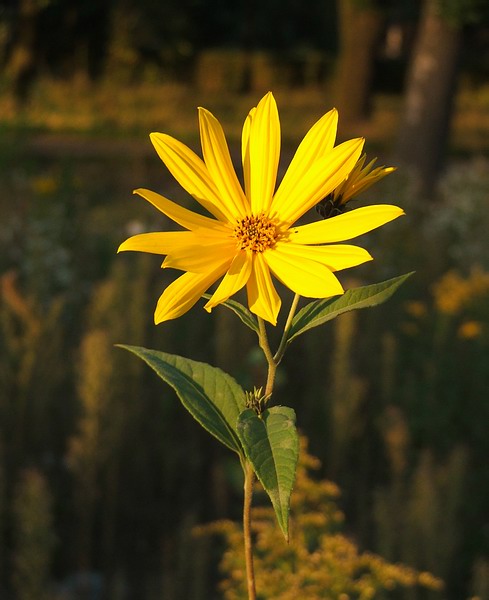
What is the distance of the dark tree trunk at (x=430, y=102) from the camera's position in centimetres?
1113

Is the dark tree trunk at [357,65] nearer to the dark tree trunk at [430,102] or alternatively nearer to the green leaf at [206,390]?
the dark tree trunk at [430,102]

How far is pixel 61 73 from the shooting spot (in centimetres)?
2142

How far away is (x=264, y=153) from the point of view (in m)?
1.20

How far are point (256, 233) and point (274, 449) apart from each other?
0.24 metres

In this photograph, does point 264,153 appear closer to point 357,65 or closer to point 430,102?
point 430,102

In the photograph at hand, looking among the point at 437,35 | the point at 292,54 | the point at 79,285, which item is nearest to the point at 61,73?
the point at 292,54

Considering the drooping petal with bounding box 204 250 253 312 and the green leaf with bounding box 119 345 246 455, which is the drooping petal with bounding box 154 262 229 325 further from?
the green leaf with bounding box 119 345 246 455

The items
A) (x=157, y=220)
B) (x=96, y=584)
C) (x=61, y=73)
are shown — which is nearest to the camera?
(x=96, y=584)

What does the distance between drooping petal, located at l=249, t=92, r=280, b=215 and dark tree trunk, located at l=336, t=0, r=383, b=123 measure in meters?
16.3

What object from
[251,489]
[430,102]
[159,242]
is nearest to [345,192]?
[159,242]

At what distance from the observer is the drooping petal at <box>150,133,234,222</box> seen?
1163mm

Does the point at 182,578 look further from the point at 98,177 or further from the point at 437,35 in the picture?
the point at 98,177

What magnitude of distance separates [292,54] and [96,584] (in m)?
21.4

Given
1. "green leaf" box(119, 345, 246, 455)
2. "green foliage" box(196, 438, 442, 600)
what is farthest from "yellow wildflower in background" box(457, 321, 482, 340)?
"green leaf" box(119, 345, 246, 455)
